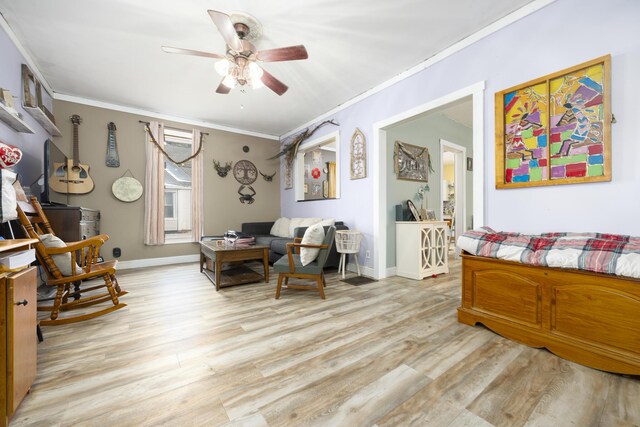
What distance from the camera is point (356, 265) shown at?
12.8 ft

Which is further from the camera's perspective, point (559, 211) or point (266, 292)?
point (266, 292)

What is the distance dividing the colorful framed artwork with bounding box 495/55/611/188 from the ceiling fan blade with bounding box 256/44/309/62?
184 cm

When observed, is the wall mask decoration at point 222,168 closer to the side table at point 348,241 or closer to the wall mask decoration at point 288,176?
the wall mask decoration at point 288,176

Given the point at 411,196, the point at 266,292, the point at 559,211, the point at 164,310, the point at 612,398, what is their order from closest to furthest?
the point at 612,398
the point at 559,211
the point at 164,310
the point at 266,292
the point at 411,196

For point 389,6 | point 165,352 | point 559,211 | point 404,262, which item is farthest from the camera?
point 404,262

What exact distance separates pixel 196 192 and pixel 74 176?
5.74 feet

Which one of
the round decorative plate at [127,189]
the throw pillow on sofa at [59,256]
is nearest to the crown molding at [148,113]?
the round decorative plate at [127,189]

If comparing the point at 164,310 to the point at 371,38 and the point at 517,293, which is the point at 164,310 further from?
the point at 371,38

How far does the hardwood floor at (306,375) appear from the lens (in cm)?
116

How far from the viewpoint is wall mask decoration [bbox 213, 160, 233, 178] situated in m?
5.15

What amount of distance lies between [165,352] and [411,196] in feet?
12.5

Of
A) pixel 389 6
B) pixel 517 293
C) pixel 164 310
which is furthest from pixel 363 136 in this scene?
pixel 164 310

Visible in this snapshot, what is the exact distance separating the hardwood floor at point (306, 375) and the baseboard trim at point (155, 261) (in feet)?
7.89

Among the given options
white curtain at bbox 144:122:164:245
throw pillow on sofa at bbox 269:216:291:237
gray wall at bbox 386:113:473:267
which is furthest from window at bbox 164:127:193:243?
gray wall at bbox 386:113:473:267
